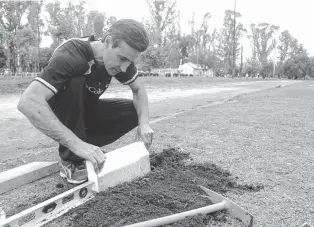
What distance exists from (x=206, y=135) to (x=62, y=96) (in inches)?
102

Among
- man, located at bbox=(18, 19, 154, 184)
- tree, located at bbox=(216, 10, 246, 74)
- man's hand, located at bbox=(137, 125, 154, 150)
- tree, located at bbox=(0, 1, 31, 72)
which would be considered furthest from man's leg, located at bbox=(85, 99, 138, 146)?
tree, located at bbox=(216, 10, 246, 74)

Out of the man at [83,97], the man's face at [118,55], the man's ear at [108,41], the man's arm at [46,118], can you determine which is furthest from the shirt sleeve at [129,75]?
the man's arm at [46,118]

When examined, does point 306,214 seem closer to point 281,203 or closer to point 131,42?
point 281,203

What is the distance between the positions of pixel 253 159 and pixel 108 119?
1571 mm

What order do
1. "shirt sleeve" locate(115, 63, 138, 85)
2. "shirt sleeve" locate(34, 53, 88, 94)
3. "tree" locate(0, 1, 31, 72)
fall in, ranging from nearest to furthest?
"shirt sleeve" locate(34, 53, 88, 94)
"shirt sleeve" locate(115, 63, 138, 85)
"tree" locate(0, 1, 31, 72)

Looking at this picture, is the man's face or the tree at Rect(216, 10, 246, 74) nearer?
the man's face

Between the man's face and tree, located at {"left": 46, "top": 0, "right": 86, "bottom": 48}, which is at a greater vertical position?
tree, located at {"left": 46, "top": 0, "right": 86, "bottom": 48}

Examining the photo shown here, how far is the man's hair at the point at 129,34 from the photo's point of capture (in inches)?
103

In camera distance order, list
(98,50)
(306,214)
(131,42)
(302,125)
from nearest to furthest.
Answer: (306,214)
(131,42)
(98,50)
(302,125)

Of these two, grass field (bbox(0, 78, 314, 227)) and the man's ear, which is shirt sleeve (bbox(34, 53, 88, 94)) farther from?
grass field (bbox(0, 78, 314, 227))

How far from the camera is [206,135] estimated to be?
482cm

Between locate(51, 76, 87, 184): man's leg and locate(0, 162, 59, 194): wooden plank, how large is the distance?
0.37m

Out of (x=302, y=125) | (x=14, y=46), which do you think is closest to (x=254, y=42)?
(x=14, y=46)

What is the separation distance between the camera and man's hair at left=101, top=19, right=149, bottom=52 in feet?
8.59
